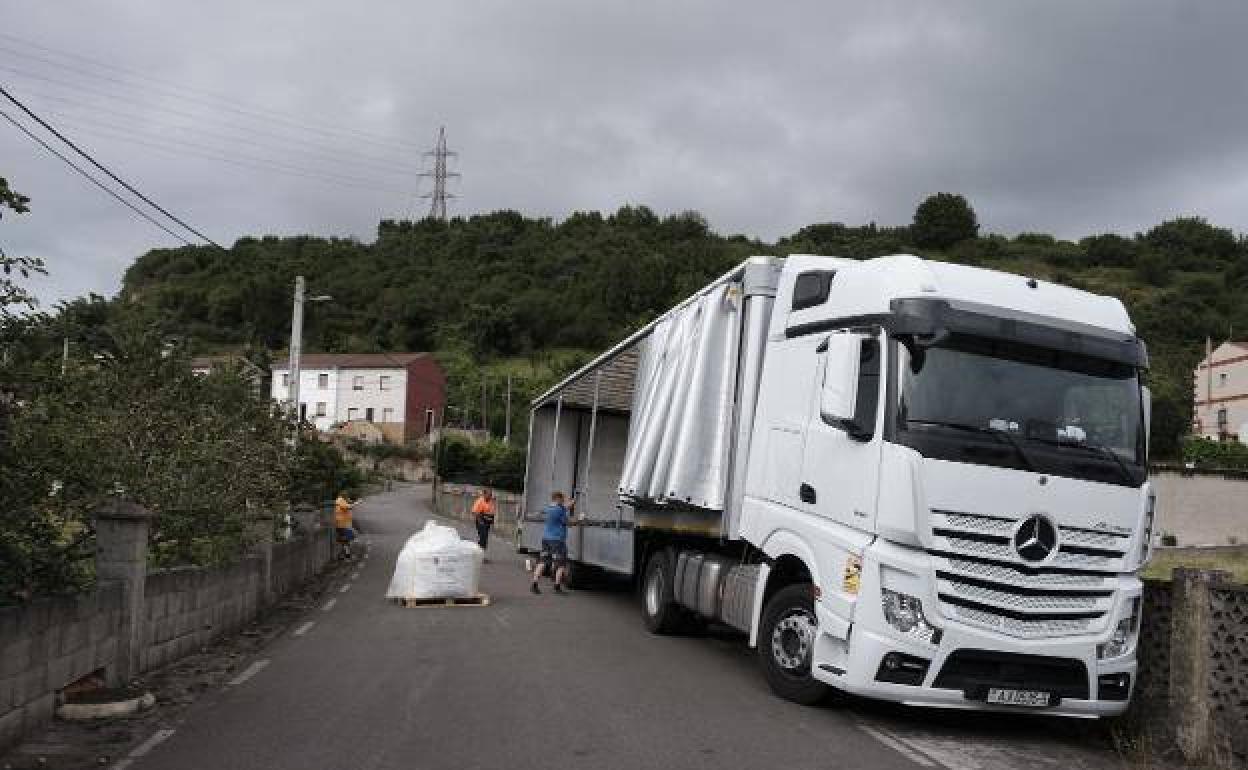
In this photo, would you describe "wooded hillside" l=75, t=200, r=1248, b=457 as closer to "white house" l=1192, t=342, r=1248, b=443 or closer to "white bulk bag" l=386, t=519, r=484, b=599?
"white house" l=1192, t=342, r=1248, b=443

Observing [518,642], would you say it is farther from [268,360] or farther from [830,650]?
[268,360]

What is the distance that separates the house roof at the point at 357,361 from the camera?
293 feet

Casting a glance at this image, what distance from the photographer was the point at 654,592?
13070 millimetres

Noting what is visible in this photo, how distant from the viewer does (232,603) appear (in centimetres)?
1271

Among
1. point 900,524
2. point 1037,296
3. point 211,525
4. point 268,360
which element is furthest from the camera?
point 268,360

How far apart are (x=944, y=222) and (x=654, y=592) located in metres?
96.7

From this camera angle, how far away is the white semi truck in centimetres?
764

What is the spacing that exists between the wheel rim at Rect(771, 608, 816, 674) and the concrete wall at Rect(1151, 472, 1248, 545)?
3684 cm

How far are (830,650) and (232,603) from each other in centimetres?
760

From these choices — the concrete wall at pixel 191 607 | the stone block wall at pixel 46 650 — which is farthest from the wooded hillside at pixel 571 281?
the stone block wall at pixel 46 650

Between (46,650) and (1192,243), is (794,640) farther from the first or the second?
(1192,243)

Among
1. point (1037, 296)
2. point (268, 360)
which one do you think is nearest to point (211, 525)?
point (1037, 296)

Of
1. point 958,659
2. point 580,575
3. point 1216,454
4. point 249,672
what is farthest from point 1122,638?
point 1216,454

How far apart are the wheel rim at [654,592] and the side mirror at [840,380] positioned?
511 cm
